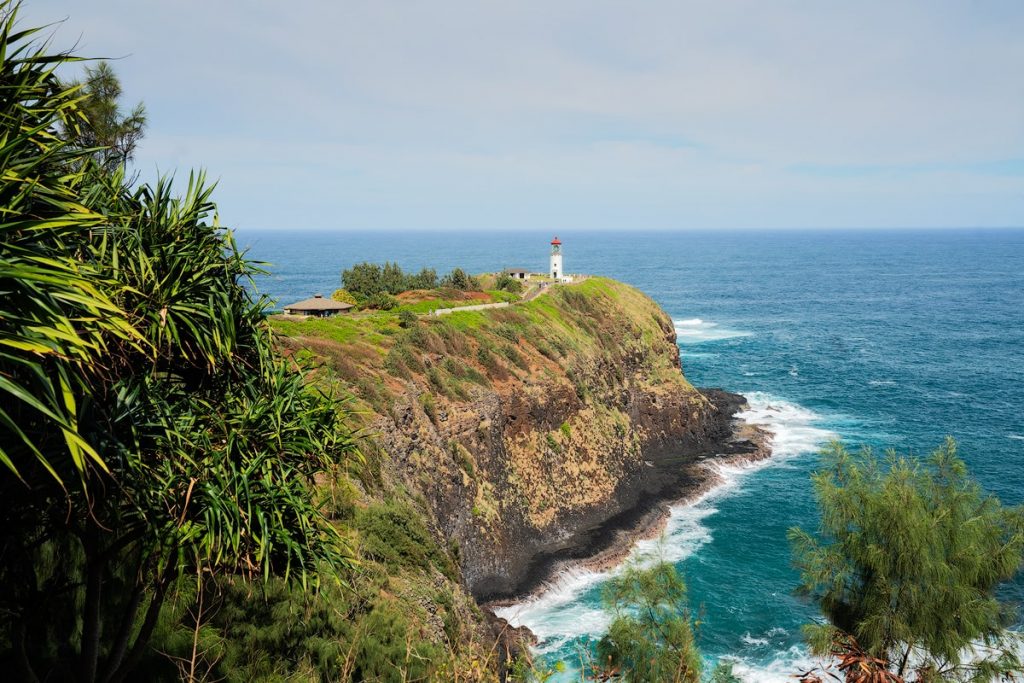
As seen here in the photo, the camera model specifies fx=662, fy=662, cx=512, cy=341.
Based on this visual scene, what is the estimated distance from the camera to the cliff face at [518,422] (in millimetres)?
40688

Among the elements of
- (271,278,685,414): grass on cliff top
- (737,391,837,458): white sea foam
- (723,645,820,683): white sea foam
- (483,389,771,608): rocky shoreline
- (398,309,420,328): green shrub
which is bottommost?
(723,645,820,683): white sea foam

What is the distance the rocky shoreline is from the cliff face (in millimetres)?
258

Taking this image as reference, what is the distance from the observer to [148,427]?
11.9 meters

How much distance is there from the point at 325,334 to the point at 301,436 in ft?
109

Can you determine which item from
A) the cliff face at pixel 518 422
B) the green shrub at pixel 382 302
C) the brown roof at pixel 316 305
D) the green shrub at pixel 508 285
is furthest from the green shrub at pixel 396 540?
the green shrub at pixel 508 285

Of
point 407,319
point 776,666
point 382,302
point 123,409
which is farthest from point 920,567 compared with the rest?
point 382,302

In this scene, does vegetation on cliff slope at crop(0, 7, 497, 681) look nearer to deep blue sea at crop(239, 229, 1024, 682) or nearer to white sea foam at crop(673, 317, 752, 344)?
deep blue sea at crop(239, 229, 1024, 682)

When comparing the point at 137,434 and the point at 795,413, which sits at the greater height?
the point at 137,434

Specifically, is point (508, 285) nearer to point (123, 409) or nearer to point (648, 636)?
point (648, 636)

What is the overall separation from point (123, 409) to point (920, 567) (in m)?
23.3

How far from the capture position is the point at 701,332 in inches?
4751

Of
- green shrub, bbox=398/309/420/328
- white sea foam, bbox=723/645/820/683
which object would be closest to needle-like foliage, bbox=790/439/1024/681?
white sea foam, bbox=723/645/820/683

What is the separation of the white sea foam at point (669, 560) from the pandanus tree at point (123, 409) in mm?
17666

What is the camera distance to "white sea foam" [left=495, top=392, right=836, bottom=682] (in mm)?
33875
